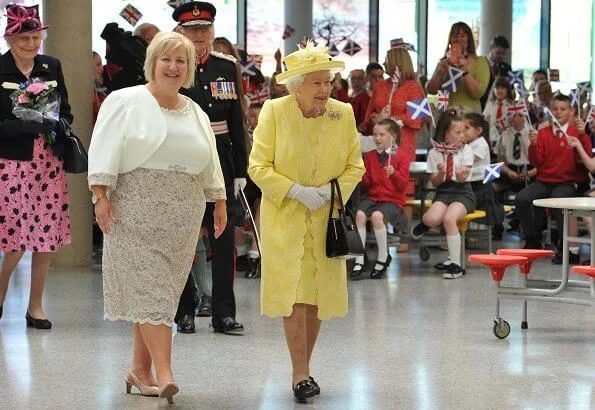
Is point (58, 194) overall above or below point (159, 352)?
above

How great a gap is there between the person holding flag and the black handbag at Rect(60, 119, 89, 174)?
4726 mm

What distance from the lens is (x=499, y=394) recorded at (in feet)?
19.3

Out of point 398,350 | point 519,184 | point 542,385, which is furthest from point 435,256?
point 542,385

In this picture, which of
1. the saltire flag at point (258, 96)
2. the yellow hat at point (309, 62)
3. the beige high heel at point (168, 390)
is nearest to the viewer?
the beige high heel at point (168, 390)

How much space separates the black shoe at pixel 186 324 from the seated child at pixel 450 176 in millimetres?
3170

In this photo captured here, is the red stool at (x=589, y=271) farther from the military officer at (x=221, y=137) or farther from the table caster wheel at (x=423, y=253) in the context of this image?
the table caster wheel at (x=423, y=253)

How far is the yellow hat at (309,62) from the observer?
5.71m

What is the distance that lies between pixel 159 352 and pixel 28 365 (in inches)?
48.9

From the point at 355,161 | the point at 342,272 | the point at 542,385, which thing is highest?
the point at 355,161

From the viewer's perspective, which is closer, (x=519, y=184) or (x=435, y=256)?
(x=435, y=256)

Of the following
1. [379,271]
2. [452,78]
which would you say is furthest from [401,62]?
[379,271]

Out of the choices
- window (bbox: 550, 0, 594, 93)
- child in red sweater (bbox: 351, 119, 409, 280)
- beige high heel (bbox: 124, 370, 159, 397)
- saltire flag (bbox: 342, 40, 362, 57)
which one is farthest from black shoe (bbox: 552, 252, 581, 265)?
window (bbox: 550, 0, 594, 93)

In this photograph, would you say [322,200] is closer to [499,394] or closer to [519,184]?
[499,394]

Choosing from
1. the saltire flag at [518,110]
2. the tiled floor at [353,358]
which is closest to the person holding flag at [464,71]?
the saltire flag at [518,110]
